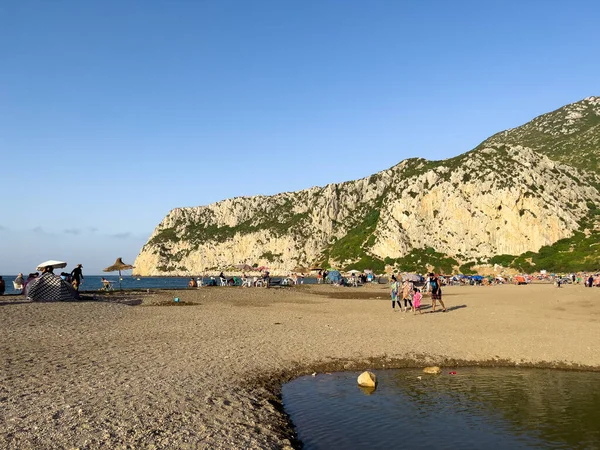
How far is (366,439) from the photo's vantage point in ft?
29.3

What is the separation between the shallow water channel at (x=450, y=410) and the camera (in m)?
8.88

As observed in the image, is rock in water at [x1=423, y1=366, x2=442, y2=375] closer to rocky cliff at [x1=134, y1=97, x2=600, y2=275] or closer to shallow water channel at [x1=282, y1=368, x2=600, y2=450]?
shallow water channel at [x1=282, y1=368, x2=600, y2=450]

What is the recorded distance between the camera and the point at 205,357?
14.1 metres

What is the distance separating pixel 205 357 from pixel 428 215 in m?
110

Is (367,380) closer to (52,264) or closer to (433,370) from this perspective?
(433,370)

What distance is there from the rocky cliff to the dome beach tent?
283 feet

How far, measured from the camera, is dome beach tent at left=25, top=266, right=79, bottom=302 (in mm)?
29516

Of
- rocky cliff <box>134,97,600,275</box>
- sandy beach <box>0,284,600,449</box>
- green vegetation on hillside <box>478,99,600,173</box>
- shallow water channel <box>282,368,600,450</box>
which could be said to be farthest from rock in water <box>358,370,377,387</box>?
green vegetation on hillside <box>478,99,600,173</box>

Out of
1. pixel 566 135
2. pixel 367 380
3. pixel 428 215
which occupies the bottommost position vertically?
pixel 367 380

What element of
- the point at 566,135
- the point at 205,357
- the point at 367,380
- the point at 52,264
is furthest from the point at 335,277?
the point at 566,135

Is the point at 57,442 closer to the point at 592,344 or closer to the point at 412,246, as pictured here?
the point at 592,344

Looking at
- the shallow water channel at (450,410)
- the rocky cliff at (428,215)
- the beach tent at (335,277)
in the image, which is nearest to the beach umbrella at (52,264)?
the shallow water channel at (450,410)

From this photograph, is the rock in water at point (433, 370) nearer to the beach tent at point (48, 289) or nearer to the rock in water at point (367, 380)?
the rock in water at point (367, 380)

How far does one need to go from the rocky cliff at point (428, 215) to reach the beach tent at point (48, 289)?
86.1 meters
